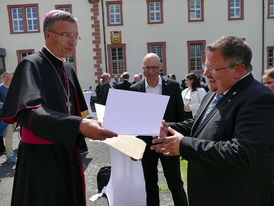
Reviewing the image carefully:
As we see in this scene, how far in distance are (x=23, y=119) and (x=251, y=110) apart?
1.42 metres

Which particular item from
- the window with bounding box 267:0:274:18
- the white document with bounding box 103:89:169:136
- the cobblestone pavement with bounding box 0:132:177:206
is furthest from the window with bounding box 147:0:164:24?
the white document with bounding box 103:89:169:136

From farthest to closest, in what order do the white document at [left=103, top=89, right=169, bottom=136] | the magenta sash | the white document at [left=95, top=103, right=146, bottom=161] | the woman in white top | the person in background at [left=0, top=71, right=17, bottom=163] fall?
the person in background at [left=0, top=71, right=17, bottom=163] < the woman in white top < the white document at [left=95, top=103, right=146, bottom=161] < the magenta sash < the white document at [left=103, top=89, right=169, bottom=136]

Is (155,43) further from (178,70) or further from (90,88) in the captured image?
(90,88)

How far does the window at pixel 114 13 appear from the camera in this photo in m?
18.3

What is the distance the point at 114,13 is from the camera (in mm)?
18438

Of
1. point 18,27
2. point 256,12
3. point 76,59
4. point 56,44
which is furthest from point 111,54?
point 56,44

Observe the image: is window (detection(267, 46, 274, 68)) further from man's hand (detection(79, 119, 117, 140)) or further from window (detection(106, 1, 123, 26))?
man's hand (detection(79, 119, 117, 140))

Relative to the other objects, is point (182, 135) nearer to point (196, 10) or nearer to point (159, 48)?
point (159, 48)

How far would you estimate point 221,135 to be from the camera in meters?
1.58

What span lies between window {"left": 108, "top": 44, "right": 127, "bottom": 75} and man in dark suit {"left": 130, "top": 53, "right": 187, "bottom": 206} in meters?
15.6

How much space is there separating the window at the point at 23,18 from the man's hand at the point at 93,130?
62.9 ft

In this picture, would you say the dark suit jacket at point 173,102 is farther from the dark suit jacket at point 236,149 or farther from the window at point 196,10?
the window at point 196,10

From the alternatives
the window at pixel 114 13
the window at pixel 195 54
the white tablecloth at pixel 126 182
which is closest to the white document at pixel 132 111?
the white tablecloth at pixel 126 182

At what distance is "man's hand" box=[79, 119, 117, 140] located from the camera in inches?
57.3
